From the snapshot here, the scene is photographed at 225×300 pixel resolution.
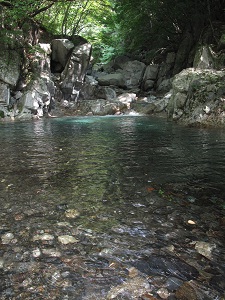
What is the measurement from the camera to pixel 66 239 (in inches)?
83.0

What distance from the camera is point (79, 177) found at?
12.1 feet

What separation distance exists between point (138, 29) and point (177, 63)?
14.9 feet

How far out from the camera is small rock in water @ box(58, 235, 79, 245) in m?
2.07

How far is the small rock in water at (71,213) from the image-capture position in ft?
8.19

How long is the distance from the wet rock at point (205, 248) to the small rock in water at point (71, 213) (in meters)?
1.14

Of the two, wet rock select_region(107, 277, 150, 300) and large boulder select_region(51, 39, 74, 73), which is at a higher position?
large boulder select_region(51, 39, 74, 73)

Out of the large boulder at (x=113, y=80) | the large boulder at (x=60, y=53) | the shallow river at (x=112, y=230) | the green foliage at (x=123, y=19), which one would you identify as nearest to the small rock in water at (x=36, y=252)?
the shallow river at (x=112, y=230)

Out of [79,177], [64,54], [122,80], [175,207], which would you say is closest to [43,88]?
[64,54]

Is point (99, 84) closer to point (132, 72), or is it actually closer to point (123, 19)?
point (132, 72)

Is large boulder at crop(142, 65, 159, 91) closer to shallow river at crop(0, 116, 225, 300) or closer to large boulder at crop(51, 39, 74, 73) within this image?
large boulder at crop(51, 39, 74, 73)

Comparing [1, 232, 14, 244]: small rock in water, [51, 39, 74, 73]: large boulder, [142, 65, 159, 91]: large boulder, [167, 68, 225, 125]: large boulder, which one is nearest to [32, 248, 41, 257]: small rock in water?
[1, 232, 14, 244]: small rock in water

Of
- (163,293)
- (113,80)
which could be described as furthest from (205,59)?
(163,293)

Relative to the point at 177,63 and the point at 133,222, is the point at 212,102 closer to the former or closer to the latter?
the point at 133,222

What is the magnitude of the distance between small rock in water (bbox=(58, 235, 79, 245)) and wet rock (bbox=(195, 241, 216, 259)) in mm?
960
